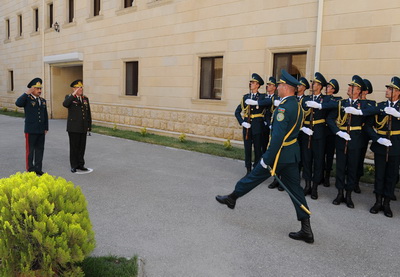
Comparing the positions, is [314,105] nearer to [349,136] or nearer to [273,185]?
[349,136]

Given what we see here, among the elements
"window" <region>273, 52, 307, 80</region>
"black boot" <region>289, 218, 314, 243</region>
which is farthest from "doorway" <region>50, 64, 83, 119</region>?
"black boot" <region>289, 218, 314, 243</region>

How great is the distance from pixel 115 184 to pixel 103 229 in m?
2.25

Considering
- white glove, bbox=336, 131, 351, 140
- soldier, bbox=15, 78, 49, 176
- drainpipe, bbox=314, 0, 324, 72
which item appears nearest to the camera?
white glove, bbox=336, 131, 351, 140

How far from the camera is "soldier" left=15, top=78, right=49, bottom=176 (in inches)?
275

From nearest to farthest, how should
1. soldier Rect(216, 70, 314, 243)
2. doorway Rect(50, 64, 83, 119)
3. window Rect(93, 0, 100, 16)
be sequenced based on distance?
soldier Rect(216, 70, 314, 243) < window Rect(93, 0, 100, 16) < doorway Rect(50, 64, 83, 119)

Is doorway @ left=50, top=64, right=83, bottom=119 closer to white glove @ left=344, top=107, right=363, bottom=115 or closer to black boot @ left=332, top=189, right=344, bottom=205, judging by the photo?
white glove @ left=344, top=107, right=363, bottom=115

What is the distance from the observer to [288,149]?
435 cm

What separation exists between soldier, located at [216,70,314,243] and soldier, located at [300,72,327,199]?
1.93m

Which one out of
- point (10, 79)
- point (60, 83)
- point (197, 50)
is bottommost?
point (60, 83)

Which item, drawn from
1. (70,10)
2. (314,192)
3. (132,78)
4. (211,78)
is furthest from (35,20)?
(314,192)

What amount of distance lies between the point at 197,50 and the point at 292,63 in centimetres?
353

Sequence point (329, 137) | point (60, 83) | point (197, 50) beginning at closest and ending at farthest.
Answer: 1. point (329, 137)
2. point (197, 50)
3. point (60, 83)

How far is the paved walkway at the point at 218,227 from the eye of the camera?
3.63m

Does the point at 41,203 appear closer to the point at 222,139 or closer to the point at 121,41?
the point at 222,139
